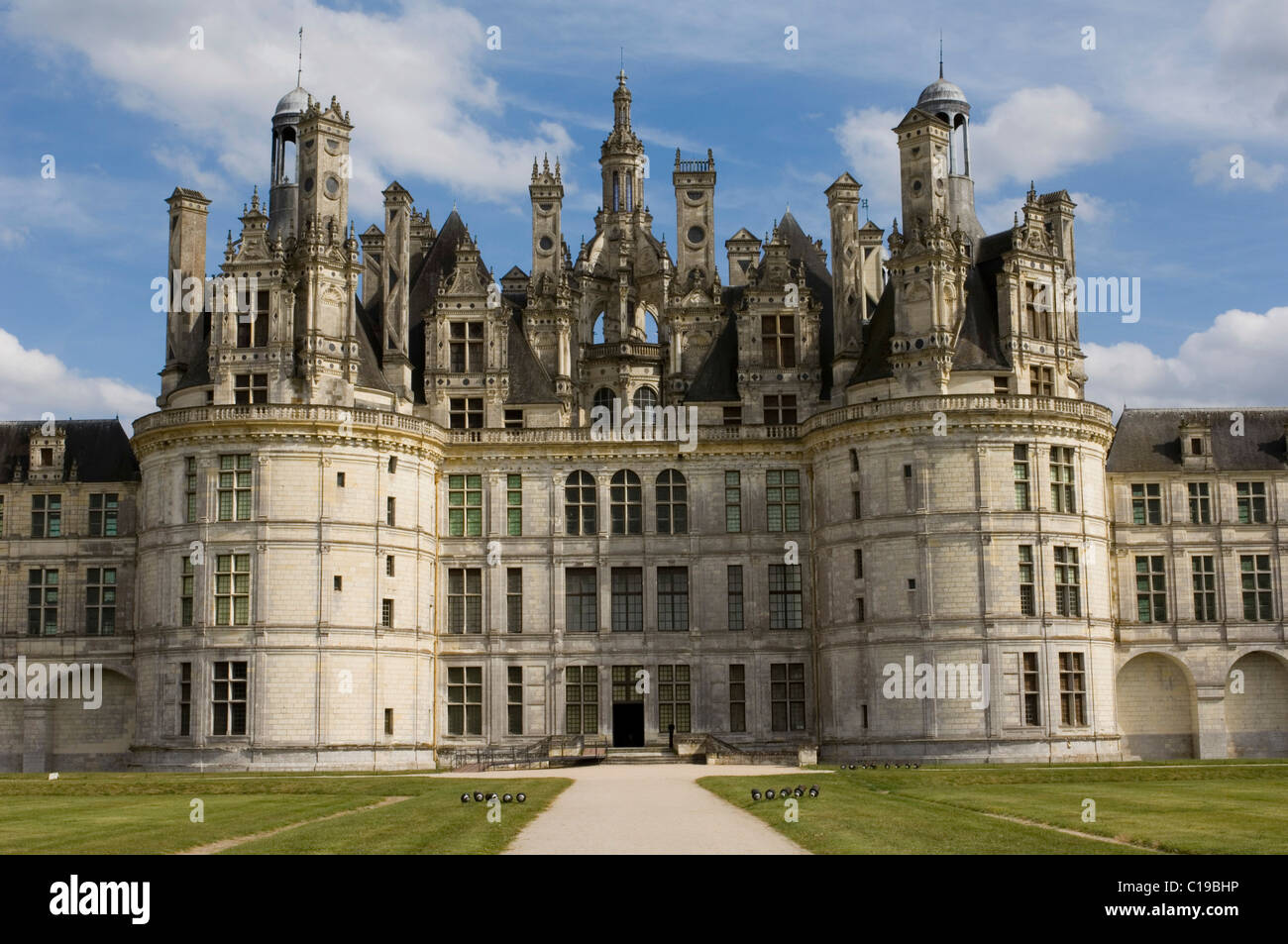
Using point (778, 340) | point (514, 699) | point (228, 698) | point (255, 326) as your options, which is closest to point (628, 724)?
point (514, 699)

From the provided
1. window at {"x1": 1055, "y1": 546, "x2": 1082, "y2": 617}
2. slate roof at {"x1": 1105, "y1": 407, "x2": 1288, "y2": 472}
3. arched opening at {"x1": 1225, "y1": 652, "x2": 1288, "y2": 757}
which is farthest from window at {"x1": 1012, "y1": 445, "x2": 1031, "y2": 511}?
arched opening at {"x1": 1225, "y1": 652, "x2": 1288, "y2": 757}

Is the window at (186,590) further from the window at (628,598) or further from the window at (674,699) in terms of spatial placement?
the window at (674,699)

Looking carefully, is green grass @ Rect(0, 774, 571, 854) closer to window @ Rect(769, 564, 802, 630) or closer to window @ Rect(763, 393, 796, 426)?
window @ Rect(769, 564, 802, 630)

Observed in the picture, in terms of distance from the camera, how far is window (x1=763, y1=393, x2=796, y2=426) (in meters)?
58.5

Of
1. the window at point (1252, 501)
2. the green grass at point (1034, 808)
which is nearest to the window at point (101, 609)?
the green grass at point (1034, 808)

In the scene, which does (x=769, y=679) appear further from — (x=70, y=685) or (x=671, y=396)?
(x=70, y=685)

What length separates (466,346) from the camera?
5847cm

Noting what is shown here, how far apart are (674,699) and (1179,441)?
22.8 m

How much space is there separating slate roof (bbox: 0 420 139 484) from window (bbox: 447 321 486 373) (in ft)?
43.4

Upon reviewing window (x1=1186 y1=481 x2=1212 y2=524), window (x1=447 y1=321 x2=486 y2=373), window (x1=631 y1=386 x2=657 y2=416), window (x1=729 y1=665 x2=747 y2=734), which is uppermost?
window (x1=447 y1=321 x2=486 y2=373)

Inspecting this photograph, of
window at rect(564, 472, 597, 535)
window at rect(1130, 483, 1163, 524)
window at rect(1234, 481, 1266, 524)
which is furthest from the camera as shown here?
window at rect(1234, 481, 1266, 524)

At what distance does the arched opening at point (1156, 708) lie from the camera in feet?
190

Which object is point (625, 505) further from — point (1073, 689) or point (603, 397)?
point (1073, 689)
